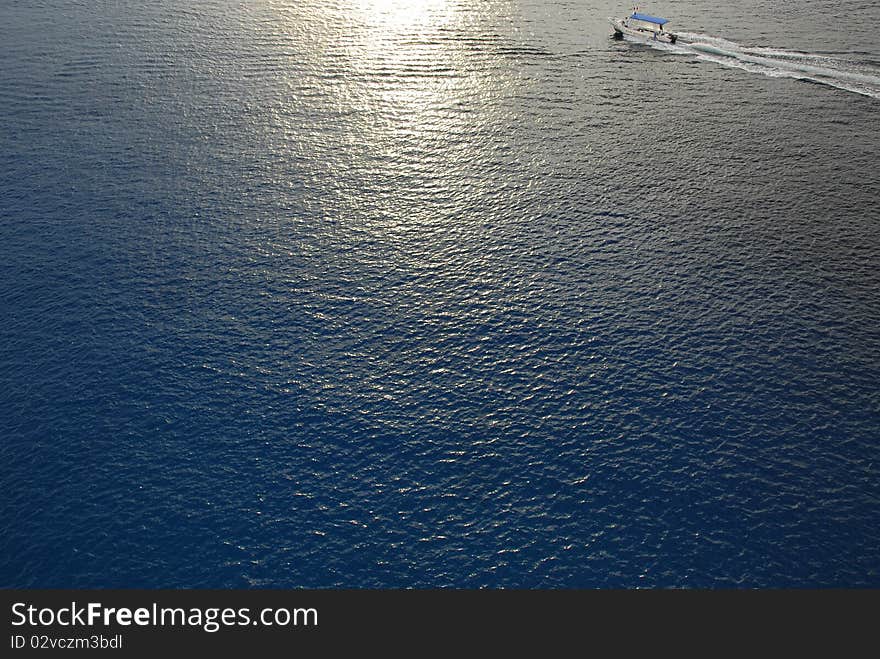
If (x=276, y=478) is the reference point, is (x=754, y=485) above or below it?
below

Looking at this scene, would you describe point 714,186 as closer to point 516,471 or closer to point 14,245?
point 516,471

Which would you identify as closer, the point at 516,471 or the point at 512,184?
the point at 516,471

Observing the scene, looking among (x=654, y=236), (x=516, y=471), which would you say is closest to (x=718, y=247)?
(x=654, y=236)

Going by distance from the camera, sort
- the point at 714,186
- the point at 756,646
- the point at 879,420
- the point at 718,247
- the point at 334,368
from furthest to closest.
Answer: the point at 714,186, the point at 718,247, the point at 334,368, the point at 879,420, the point at 756,646

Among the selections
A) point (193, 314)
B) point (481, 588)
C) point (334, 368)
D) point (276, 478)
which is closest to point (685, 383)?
point (481, 588)

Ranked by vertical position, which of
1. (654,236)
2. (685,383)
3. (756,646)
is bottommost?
(756,646)

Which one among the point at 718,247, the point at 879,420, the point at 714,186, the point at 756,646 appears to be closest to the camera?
the point at 756,646
